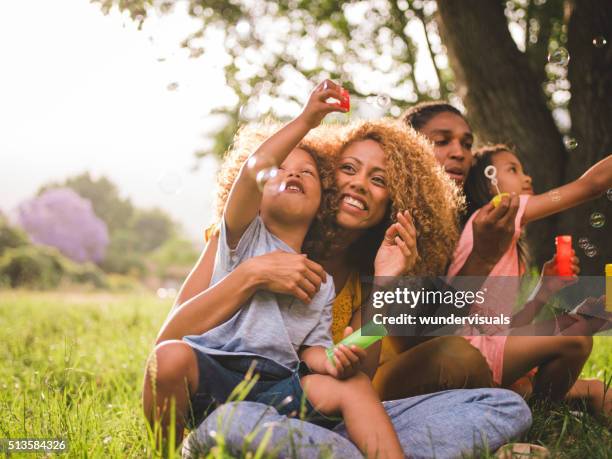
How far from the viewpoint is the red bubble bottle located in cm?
260

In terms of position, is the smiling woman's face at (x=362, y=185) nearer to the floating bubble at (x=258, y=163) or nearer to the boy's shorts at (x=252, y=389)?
the floating bubble at (x=258, y=163)

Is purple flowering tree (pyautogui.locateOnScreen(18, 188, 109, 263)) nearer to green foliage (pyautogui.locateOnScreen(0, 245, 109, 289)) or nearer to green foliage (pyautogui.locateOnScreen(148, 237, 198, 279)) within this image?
A: green foliage (pyautogui.locateOnScreen(148, 237, 198, 279))

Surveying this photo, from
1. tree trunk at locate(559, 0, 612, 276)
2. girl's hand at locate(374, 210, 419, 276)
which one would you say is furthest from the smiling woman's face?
tree trunk at locate(559, 0, 612, 276)

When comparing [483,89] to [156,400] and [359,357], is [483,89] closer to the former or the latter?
[359,357]

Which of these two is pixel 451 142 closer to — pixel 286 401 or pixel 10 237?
pixel 286 401

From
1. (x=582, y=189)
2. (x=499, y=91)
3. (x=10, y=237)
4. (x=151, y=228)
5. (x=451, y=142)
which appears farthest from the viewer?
(x=151, y=228)

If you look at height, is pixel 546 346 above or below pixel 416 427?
above

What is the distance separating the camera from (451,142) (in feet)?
9.11

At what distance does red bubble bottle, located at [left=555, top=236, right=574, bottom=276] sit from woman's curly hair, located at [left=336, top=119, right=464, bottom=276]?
17.7 inches

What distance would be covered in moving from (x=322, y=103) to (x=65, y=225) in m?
15.1

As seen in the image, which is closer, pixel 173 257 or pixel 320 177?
pixel 320 177

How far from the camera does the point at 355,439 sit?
168cm

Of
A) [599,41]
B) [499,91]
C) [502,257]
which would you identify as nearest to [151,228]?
[499,91]

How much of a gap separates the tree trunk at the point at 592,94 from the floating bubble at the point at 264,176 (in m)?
2.56
